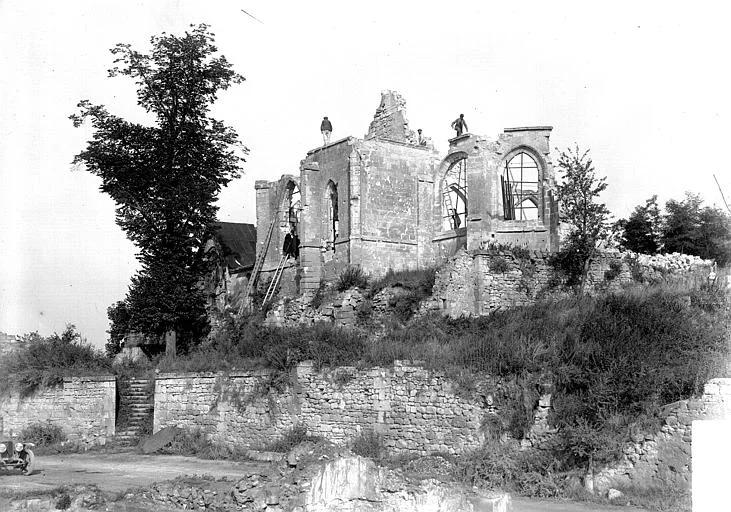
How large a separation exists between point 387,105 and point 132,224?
34.2ft

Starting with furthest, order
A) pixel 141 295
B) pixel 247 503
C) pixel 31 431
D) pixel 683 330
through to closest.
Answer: pixel 141 295
pixel 31 431
pixel 683 330
pixel 247 503

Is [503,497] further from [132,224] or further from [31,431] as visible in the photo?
[132,224]

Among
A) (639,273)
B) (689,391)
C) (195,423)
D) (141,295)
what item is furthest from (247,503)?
(141,295)

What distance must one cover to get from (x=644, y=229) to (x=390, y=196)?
10645 millimetres

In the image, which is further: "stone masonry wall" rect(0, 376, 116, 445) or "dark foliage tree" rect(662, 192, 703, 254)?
"dark foliage tree" rect(662, 192, 703, 254)

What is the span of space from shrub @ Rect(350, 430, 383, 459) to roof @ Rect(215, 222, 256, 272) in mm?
21460

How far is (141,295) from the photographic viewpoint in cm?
2986

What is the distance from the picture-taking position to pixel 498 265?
25.4 metres

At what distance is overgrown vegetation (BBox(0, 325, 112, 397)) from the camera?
23.5 meters

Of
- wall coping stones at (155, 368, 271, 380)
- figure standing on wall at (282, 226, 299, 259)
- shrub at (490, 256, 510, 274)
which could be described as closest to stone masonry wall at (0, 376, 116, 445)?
wall coping stones at (155, 368, 271, 380)

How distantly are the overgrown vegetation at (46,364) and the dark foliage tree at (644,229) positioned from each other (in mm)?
20051

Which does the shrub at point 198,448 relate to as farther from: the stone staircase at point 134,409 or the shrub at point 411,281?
the shrub at point 411,281

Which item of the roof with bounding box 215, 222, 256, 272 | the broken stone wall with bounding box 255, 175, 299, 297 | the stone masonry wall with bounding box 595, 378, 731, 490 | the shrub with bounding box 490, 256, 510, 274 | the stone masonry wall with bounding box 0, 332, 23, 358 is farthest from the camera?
the roof with bounding box 215, 222, 256, 272

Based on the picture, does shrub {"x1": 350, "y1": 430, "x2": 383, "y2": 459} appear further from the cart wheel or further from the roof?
the roof
